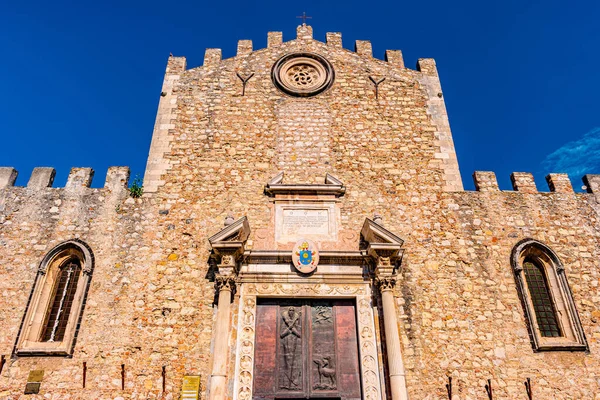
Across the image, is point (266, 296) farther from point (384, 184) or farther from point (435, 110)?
point (435, 110)

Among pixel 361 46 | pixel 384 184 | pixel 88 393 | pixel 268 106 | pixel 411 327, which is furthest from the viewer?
pixel 361 46

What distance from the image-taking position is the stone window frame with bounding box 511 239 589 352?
28.4 ft

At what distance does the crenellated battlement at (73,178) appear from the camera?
1016 centimetres

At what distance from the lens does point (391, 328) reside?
8320 millimetres

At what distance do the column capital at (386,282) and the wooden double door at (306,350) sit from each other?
766 millimetres

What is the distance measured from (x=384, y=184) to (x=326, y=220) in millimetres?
1765

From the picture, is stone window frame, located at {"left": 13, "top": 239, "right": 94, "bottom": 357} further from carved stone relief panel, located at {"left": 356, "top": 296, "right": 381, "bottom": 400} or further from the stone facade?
carved stone relief panel, located at {"left": 356, "top": 296, "right": 381, "bottom": 400}

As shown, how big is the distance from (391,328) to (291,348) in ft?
6.48

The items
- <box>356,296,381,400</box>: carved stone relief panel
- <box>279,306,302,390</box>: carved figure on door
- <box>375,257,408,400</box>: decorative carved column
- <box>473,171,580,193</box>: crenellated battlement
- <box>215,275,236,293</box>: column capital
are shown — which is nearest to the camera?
<box>375,257,408,400</box>: decorative carved column

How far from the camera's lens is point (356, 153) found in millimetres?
10852

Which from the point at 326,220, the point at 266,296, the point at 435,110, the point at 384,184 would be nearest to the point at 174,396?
the point at 266,296

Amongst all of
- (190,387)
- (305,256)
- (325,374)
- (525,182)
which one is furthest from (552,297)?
(190,387)

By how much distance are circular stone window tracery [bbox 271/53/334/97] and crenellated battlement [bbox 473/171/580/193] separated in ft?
15.5

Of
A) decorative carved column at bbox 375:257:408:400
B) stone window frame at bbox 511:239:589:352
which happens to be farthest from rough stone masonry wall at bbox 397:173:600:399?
decorative carved column at bbox 375:257:408:400
